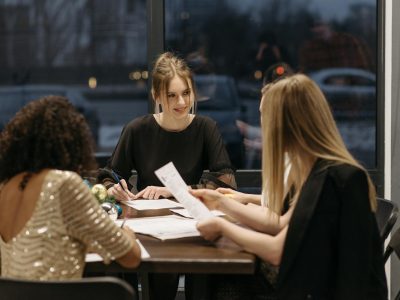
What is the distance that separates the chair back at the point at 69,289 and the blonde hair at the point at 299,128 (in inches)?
24.9

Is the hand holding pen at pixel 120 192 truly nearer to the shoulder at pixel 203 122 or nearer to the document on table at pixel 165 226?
the document on table at pixel 165 226

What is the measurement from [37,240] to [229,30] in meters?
3.19

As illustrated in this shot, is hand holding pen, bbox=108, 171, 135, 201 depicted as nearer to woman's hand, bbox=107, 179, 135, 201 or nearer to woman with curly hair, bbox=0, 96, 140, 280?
woman's hand, bbox=107, 179, 135, 201

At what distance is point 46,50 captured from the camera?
5.05 m

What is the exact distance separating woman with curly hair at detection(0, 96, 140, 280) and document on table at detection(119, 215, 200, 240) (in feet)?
1.23

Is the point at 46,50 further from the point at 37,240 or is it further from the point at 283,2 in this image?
the point at 37,240

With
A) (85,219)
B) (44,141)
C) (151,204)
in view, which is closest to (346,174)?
(85,219)

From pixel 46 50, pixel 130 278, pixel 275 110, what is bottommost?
pixel 130 278

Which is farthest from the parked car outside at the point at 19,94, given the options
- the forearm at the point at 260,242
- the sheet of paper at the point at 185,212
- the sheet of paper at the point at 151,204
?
the forearm at the point at 260,242

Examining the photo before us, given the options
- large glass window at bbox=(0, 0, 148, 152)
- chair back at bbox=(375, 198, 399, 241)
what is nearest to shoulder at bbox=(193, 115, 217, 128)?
chair back at bbox=(375, 198, 399, 241)

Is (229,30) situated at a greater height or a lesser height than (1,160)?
greater

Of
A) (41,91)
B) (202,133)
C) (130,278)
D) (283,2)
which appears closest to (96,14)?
(41,91)

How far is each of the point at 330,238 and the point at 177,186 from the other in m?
0.49

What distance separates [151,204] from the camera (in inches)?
117
